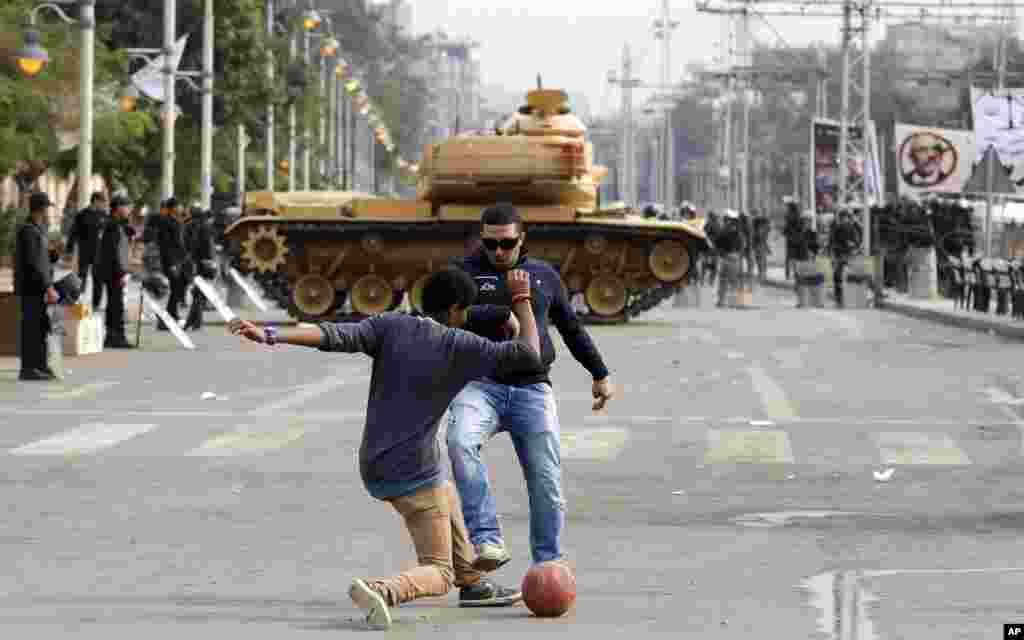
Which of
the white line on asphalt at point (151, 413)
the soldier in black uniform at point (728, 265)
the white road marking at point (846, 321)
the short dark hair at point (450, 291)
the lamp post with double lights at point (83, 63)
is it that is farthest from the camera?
the soldier in black uniform at point (728, 265)

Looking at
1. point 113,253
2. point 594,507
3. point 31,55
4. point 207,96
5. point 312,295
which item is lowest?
point 594,507

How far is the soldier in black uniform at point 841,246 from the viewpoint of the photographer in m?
52.1

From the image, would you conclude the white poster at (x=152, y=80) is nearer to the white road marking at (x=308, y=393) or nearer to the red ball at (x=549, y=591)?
the white road marking at (x=308, y=393)

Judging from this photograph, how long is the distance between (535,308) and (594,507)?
374cm

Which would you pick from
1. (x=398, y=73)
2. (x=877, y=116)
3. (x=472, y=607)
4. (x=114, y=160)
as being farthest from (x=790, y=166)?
(x=472, y=607)

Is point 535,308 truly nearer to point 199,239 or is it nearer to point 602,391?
point 602,391

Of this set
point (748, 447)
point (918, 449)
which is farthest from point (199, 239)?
point (918, 449)

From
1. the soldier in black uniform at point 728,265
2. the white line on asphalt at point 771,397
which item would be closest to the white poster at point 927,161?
the soldier in black uniform at point 728,265

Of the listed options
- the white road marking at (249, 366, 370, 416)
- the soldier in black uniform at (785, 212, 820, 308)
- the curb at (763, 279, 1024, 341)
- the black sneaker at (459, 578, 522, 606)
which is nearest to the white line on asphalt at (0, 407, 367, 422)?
the white road marking at (249, 366, 370, 416)

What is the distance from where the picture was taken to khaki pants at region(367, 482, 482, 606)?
1033 cm

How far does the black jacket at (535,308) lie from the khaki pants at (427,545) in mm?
720

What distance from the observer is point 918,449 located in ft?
61.6

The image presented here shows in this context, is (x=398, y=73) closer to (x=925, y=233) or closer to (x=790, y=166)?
(x=790, y=166)

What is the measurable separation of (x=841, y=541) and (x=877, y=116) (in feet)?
420
